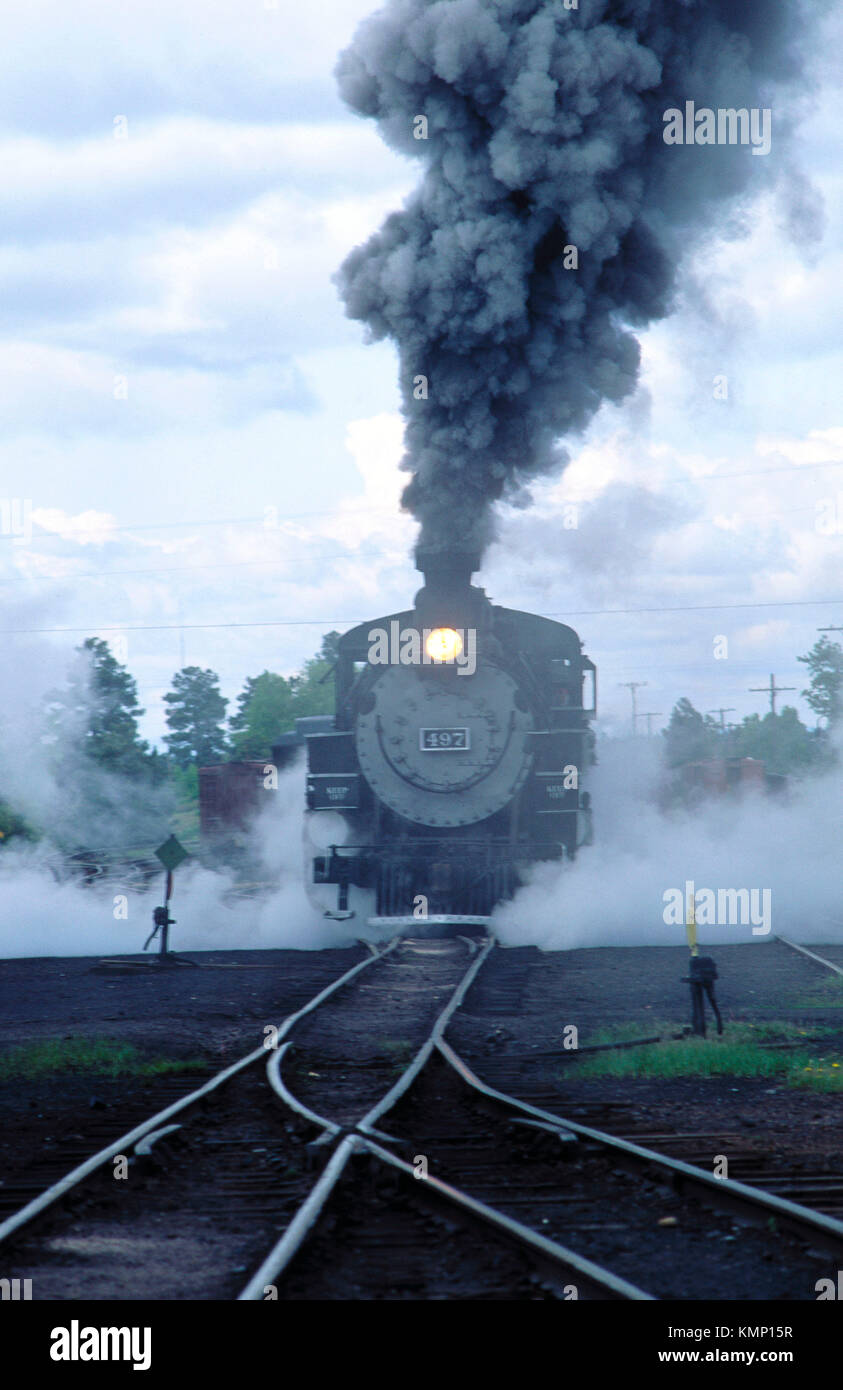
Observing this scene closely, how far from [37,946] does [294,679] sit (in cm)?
6159

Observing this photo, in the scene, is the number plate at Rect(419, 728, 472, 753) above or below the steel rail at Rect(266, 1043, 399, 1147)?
above

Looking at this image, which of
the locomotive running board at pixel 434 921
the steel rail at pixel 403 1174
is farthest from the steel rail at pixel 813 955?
the steel rail at pixel 403 1174

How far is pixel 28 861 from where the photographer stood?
29312mm

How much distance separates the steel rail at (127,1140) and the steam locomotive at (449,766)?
4.66 m

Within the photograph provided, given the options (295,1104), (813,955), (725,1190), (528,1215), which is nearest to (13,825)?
(813,955)

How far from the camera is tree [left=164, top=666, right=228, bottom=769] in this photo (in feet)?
263

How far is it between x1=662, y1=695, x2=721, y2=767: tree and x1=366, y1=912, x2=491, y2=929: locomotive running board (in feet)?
166

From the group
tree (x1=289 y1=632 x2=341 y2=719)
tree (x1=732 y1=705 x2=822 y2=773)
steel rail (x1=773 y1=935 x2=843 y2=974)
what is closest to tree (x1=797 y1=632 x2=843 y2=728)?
tree (x1=732 y1=705 x2=822 y2=773)

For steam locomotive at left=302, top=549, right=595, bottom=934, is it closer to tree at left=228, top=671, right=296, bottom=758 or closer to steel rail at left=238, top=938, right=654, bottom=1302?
steel rail at left=238, top=938, right=654, bottom=1302

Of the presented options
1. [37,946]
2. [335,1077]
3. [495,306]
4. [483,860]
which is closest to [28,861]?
[37,946]

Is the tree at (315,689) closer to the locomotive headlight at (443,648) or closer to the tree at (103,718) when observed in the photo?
the tree at (103,718)

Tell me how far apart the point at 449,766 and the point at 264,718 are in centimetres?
5189

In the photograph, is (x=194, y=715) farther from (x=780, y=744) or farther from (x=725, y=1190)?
(x=725, y=1190)
